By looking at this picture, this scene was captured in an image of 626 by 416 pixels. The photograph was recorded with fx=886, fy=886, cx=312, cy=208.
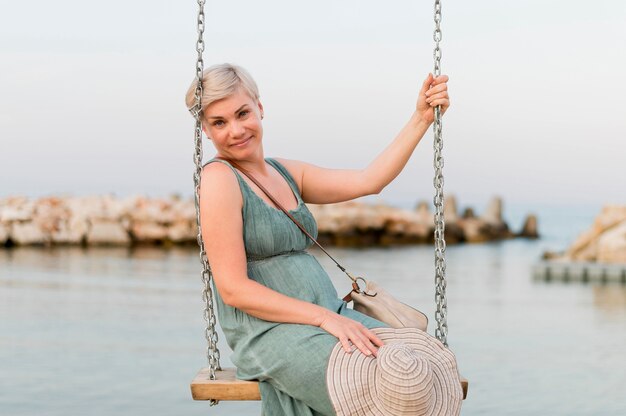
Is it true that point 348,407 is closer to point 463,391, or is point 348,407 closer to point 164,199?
point 463,391

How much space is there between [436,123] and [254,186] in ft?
2.34

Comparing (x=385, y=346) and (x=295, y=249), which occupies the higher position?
(x=295, y=249)

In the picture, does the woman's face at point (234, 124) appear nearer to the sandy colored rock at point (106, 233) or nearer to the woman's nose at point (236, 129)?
the woman's nose at point (236, 129)

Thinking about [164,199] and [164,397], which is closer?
[164,397]

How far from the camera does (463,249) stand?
27.5 metres

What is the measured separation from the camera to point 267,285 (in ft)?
9.07

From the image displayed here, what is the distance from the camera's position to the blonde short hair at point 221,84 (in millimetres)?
2758

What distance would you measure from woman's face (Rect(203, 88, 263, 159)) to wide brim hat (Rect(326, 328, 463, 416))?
0.72m

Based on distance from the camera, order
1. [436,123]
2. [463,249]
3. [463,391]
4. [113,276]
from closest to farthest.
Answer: [463,391] → [436,123] → [113,276] → [463,249]

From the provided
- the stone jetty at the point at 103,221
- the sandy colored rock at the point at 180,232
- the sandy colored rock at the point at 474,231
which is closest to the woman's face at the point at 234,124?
the stone jetty at the point at 103,221

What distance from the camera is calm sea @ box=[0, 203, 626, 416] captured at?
7.78 m

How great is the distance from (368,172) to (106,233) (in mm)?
20282

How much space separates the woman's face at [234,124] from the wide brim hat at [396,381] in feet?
2.36

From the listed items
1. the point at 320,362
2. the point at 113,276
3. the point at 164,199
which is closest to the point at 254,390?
the point at 320,362
